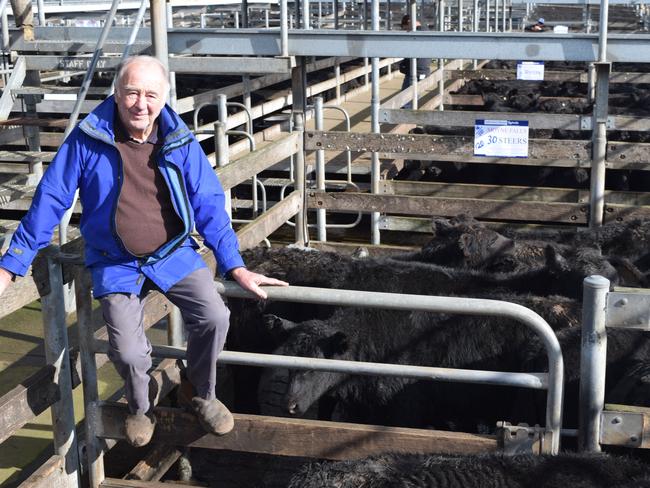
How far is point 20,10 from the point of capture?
8.94 meters

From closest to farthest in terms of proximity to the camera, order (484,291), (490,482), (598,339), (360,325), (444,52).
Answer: (490,482)
(598,339)
(360,325)
(484,291)
(444,52)

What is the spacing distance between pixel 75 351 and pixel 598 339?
7.31 feet

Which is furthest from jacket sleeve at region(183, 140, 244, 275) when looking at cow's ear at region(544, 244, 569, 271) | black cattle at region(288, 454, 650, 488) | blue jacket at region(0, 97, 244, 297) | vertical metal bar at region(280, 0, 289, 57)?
vertical metal bar at region(280, 0, 289, 57)

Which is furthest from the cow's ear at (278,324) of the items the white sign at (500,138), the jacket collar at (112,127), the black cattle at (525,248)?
the white sign at (500,138)

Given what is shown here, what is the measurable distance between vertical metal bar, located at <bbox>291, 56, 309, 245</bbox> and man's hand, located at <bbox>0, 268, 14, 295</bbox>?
15.4 ft

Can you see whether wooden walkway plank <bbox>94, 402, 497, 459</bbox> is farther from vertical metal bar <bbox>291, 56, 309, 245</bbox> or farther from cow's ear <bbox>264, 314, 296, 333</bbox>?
vertical metal bar <bbox>291, 56, 309, 245</bbox>

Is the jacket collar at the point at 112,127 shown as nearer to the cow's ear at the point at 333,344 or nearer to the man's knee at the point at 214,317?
the man's knee at the point at 214,317

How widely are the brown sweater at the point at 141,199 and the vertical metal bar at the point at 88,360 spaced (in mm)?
367

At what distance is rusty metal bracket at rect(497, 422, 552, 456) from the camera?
13.2ft

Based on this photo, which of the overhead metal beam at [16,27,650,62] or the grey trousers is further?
the overhead metal beam at [16,27,650,62]

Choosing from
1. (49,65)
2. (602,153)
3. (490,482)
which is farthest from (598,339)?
(49,65)

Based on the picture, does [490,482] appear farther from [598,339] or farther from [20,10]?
[20,10]

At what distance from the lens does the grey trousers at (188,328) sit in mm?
3811

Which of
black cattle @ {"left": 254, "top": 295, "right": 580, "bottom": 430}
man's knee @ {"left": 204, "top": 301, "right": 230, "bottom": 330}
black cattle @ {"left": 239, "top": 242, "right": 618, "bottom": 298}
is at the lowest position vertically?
black cattle @ {"left": 254, "top": 295, "right": 580, "bottom": 430}
